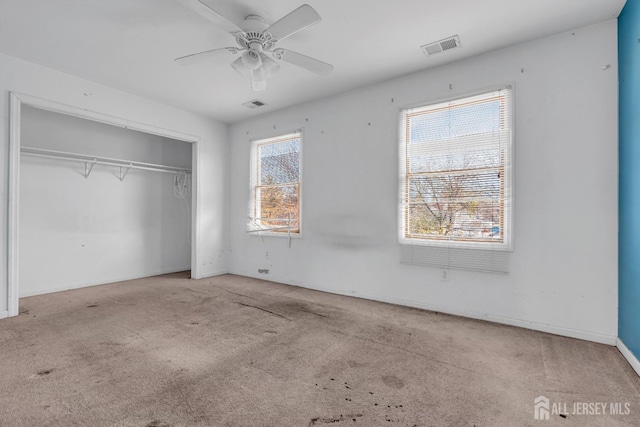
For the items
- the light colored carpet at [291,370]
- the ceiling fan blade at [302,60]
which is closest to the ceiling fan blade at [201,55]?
the ceiling fan blade at [302,60]

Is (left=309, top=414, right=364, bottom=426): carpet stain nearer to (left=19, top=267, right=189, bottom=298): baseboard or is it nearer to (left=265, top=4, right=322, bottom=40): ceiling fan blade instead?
(left=265, top=4, right=322, bottom=40): ceiling fan blade

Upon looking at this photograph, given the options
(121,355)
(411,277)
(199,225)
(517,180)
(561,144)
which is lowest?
(121,355)

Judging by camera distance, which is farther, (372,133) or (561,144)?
(372,133)

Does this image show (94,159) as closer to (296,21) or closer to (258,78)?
(258,78)

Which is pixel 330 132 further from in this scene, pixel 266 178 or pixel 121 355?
pixel 121 355

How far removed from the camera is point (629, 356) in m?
2.29

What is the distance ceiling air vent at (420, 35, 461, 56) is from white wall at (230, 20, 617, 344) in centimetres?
36

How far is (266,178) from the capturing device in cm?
530

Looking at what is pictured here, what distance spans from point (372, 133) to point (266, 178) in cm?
217

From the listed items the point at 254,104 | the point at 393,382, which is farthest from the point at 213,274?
the point at 393,382

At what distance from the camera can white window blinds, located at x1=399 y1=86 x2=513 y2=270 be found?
10.3ft

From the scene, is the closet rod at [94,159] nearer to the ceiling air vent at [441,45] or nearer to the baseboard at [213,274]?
the baseboard at [213,274]

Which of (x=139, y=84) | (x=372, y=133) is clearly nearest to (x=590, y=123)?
(x=372, y=133)

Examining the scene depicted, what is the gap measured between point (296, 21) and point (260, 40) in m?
0.57
